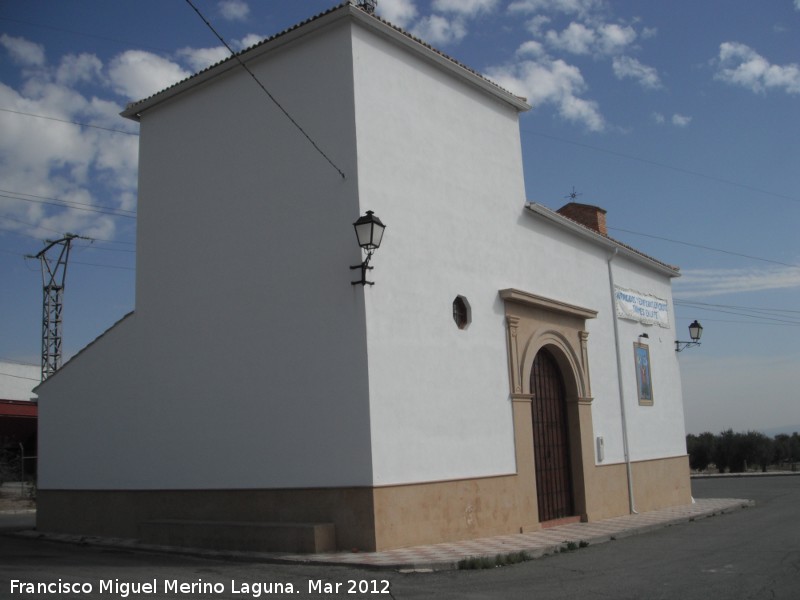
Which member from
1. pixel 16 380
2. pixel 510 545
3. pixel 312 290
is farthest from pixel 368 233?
pixel 16 380

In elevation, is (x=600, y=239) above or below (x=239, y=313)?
above

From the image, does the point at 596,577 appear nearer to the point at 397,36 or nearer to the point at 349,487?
the point at 349,487

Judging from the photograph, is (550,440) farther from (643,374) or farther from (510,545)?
(643,374)

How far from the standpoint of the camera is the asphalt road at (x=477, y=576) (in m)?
7.96

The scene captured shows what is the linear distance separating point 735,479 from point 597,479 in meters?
20.0

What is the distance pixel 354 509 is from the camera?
35.4ft

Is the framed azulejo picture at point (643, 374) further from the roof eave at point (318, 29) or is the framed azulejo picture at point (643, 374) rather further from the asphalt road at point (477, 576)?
the roof eave at point (318, 29)

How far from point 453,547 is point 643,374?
10.3 m

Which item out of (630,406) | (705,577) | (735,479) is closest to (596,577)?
(705,577)

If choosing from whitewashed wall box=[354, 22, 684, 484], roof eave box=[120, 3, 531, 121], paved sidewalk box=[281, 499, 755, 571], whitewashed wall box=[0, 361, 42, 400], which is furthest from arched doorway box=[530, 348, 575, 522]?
whitewashed wall box=[0, 361, 42, 400]

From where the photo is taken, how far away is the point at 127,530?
544 inches

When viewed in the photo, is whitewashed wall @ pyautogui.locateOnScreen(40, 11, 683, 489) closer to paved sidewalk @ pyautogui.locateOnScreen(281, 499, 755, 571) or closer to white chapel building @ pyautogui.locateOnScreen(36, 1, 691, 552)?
white chapel building @ pyautogui.locateOnScreen(36, 1, 691, 552)

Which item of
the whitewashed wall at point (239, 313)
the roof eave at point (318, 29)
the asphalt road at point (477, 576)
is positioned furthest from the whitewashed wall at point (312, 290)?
the asphalt road at point (477, 576)

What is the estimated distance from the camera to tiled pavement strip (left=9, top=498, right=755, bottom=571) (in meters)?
9.81
